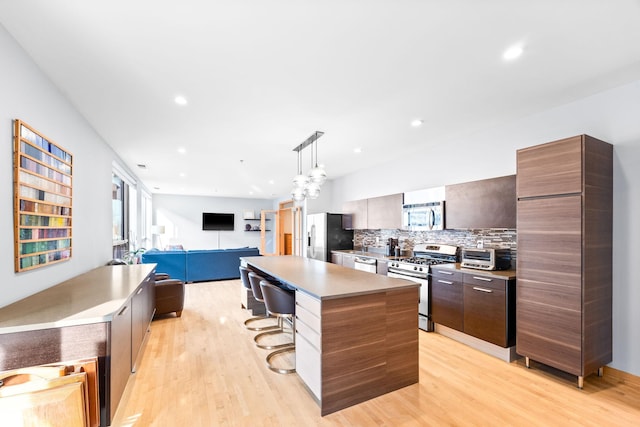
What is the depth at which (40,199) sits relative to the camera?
2197 mm

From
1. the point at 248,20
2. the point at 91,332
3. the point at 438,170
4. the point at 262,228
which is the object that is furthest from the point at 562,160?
the point at 262,228

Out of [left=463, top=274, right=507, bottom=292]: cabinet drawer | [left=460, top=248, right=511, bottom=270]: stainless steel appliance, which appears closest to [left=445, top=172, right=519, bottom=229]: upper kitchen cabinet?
[left=460, top=248, right=511, bottom=270]: stainless steel appliance

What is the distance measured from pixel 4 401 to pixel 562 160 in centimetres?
408

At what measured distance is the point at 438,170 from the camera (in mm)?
4441

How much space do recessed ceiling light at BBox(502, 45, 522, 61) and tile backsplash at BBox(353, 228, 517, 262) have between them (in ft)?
6.72

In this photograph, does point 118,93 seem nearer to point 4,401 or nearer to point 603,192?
point 4,401

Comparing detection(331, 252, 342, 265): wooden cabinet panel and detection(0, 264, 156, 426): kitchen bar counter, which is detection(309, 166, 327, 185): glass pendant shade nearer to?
detection(0, 264, 156, 426): kitchen bar counter

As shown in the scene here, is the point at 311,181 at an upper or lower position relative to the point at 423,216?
upper

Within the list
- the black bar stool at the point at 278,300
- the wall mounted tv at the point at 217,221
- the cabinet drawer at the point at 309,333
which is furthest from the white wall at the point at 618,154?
the wall mounted tv at the point at 217,221

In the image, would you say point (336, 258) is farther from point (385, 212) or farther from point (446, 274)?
point (446, 274)

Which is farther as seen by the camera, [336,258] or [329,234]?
[329,234]

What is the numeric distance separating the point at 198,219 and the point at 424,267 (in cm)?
921

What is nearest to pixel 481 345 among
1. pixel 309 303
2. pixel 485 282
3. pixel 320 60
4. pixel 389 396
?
pixel 485 282

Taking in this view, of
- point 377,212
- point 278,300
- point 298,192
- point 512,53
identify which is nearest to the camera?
point 512,53
